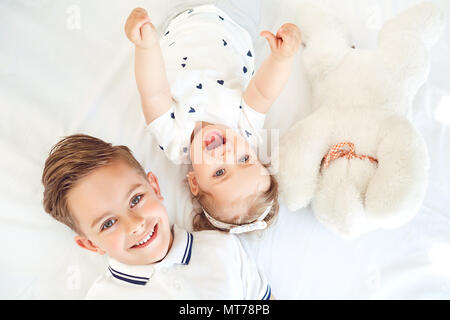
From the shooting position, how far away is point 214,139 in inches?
38.7

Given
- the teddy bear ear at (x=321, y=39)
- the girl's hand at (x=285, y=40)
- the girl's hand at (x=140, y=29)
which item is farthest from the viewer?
the teddy bear ear at (x=321, y=39)

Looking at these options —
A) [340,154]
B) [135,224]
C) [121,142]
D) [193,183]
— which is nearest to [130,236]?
[135,224]

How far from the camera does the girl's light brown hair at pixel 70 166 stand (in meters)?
0.85

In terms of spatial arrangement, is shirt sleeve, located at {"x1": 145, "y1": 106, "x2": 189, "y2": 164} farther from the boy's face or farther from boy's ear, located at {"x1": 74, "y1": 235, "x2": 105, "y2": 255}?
boy's ear, located at {"x1": 74, "y1": 235, "x2": 105, "y2": 255}

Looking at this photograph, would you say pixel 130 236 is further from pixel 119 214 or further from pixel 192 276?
pixel 192 276

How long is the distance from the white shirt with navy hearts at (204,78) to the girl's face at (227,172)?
0.21 ft

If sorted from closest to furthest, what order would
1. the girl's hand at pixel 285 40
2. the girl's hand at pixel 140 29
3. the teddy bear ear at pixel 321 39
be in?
the girl's hand at pixel 140 29 < the girl's hand at pixel 285 40 < the teddy bear ear at pixel 321 39

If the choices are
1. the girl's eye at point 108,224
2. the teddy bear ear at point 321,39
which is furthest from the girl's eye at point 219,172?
the teddy bear ear at point 321,39

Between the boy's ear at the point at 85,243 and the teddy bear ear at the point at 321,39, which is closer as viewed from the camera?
the boy's ear at the point at 85,243

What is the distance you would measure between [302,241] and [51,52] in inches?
36.9

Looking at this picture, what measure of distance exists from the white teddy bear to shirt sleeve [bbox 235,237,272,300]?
0.64 feet

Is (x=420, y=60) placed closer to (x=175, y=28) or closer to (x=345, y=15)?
(x=345, y=15)

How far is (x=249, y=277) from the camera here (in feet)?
3.22

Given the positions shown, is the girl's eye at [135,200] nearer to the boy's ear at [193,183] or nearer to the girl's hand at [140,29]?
the boy's ear at [193,183]
